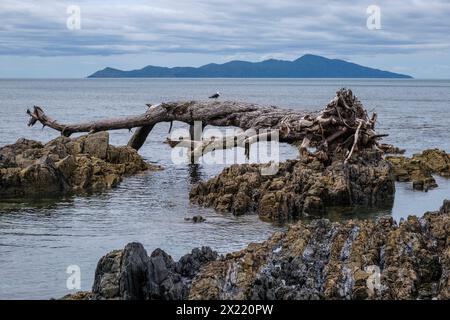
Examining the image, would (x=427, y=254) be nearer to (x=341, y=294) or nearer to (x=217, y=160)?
(x=341, y=294)

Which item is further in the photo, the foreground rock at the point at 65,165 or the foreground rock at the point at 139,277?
the foreground rock at the point at 65,165

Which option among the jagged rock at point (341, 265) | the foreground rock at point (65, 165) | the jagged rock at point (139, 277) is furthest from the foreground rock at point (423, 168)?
the jagged rock at point (139, 277)

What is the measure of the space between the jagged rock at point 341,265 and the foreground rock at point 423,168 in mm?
12368

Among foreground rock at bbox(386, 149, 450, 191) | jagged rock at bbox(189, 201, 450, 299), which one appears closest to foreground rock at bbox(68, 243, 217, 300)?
jagged rock at bbox(189, 201, 450, 299)

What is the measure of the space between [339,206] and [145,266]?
11758 mm

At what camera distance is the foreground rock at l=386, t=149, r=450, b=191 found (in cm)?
2647

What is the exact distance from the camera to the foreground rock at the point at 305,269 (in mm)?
11672

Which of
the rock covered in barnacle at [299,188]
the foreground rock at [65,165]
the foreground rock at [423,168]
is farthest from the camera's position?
the foreground rock at [423,168]

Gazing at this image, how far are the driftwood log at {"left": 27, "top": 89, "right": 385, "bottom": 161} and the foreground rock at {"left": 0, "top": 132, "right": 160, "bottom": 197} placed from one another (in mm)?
3051

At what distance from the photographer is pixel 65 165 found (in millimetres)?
26922

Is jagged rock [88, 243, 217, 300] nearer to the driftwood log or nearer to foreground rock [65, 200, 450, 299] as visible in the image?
foreground rock [65, 200, 450, 299]

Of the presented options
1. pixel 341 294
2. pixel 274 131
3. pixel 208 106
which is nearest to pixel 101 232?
pixel 341 294

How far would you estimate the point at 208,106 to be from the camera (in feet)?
109

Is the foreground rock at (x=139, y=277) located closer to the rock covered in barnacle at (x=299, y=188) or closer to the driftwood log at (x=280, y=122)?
the rock covered in barnacle at (x=299, y=188)
